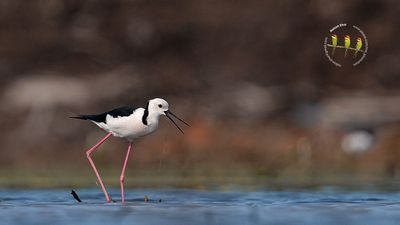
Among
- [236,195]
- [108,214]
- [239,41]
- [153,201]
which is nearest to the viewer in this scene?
[108,214]

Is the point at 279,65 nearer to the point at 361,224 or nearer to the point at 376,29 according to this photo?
the point at 376,29

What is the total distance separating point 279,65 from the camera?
100 feet

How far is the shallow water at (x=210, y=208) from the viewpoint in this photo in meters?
14.3

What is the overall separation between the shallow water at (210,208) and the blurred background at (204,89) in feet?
13.8

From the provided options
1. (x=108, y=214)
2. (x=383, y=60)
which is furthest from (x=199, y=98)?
(x=108, y=214)

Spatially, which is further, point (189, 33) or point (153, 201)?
point (189, 33)

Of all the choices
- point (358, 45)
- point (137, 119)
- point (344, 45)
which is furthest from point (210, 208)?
point (358, 45)

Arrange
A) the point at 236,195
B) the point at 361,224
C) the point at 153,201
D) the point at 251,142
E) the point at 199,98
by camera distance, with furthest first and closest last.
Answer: the point at 199,98 < the point at 251,142 < the point at 236,195 < the point at 153,201 < the point at 361,224

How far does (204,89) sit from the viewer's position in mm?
29609

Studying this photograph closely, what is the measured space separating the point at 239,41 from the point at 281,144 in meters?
5.38

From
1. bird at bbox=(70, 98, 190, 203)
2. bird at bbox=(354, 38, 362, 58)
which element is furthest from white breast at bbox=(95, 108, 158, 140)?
bird at bbox=(354, 38, 362, 58)

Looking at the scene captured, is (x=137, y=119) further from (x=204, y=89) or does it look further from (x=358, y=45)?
(x=358, y=45)

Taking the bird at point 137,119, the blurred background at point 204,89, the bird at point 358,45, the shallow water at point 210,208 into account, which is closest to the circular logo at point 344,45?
the bird at point 358,45

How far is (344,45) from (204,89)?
357 centimetres
